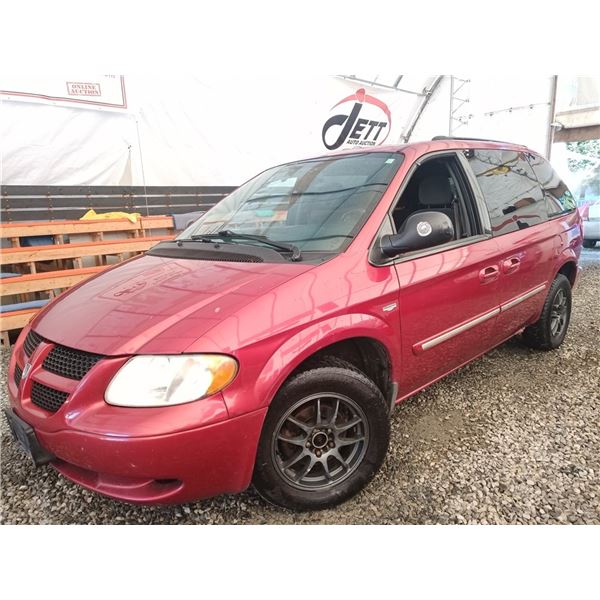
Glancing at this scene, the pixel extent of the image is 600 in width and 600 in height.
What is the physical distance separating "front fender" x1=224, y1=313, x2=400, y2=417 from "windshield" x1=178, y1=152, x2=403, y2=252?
14.3 inches

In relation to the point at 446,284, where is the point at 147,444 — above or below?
below

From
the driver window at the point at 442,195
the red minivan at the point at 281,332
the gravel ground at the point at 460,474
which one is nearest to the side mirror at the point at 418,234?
the red minivan at the point at 281,332

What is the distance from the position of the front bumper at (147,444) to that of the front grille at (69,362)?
4 centimetres

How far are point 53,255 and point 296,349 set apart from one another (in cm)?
393

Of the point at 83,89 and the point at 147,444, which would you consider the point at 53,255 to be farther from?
the point at 147,444

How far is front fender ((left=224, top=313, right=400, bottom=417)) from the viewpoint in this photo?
1.54 m

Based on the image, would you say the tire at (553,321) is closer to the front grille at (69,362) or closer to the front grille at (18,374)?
the front grille at (69,362)

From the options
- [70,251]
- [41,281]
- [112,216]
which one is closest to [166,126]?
[112,216]

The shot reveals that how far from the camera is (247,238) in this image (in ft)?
7.61

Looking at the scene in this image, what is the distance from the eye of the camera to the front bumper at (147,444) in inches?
57.1

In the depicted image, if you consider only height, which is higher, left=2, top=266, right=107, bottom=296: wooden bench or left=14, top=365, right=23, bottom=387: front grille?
left=14, top=365, right=23, bottom=387: front grille

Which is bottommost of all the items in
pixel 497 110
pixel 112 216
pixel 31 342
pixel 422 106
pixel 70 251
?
pixel 70 251

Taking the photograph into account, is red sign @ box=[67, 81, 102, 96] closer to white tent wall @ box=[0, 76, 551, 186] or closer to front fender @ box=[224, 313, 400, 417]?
white tent wall @ box=[0, 76, 551, 186]

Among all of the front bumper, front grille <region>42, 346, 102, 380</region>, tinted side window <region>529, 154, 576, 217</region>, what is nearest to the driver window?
tinted side window <region>529, 154, 576, 217</region>
